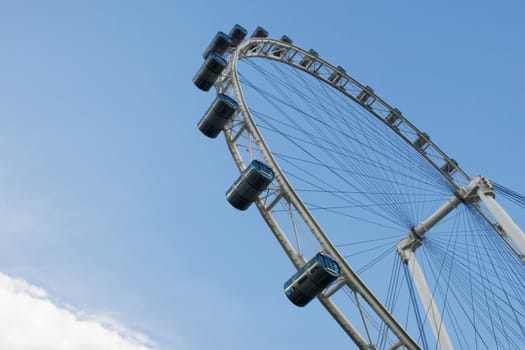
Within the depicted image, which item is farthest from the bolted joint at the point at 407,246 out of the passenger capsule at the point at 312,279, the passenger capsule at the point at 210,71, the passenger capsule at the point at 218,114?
the passenger capsule at the point at 210,71

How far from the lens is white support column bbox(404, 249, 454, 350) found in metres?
14.9

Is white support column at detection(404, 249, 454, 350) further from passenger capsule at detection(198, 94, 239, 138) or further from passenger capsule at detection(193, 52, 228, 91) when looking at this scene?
passenger capsule at detection(193, 52, 228, 91)

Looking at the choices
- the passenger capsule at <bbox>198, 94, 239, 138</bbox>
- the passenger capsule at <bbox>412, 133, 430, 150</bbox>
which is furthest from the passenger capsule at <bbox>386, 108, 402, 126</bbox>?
the passenger capsule at <bbox>198, 94, 239, 138</bbox>

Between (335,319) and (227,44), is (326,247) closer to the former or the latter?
(335,319)

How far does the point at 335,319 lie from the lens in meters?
12.3

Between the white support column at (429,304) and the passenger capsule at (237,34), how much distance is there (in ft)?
40.9

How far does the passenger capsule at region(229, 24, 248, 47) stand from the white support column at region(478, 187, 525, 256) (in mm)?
12718

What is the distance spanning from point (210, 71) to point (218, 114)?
3.40 meters

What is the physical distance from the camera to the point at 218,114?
1642cm

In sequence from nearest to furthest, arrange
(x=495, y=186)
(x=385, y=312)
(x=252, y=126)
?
(x=385, y=312) < (x=252, y=126) < (x=495, y=186)

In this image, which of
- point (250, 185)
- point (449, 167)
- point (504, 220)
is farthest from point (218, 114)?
point (449, 167)

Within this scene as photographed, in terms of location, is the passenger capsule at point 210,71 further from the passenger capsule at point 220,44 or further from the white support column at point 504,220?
the white support column at point 504,220

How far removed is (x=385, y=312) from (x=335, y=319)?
1346 mm

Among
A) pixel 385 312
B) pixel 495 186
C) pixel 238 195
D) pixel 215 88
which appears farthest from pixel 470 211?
pixel 215 88
